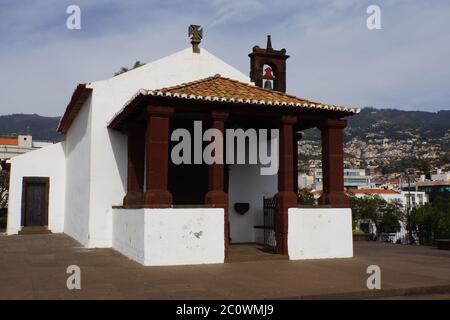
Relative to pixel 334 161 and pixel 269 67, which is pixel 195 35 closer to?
pixel 269 67

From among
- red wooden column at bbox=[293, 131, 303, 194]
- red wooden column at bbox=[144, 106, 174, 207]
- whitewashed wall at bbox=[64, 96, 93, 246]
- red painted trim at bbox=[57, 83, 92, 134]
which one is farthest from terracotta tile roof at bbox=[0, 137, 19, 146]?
red wooden column at bbox=[144, 106, 174, 207]

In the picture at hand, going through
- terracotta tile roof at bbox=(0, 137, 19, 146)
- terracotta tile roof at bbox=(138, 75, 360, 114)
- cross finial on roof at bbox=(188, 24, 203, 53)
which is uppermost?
terracotta tile roof at bbox=(0, 137, 19, 146)

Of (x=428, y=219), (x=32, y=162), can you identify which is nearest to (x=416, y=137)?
(x=428, y=219)

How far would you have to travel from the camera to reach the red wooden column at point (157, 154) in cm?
948

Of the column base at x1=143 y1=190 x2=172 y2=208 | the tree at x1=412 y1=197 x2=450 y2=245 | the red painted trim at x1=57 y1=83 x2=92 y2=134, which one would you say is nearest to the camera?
the column base at x1=143 y1=190 x2=172 y2=208

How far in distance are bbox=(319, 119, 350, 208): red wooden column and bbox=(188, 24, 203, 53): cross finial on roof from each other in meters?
Result: 4.88

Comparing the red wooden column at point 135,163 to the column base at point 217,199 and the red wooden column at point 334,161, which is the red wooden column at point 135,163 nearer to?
the column base at point 217,199

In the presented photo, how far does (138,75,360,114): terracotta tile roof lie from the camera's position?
977 centimetres

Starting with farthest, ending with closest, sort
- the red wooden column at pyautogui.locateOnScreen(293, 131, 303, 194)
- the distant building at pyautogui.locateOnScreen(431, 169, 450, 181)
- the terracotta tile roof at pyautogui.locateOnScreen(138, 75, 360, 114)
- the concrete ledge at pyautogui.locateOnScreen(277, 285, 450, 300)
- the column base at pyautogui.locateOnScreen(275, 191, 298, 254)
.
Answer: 1. the distant building at pyautogui.locateOnScreen(431, 169, 450, 181)
2. the red wooden column at pyautogui.locateOnScreen(293, 131, 303, 194)
3. the column base at pyautogui.locateOnScreen(275, 191, 298, 254)
4. the terracotta tile roof at pyautogui.locateOnScreen(138, 75, 360, 114)
5. the concrete ledge at pyautogui.locateOnScreen(277, 285, 450, 300)

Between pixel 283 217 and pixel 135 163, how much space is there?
441cm

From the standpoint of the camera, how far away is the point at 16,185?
59.5 ft

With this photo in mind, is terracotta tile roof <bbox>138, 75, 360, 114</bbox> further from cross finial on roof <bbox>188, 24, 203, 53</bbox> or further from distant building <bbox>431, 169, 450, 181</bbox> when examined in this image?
distant building <bbox>431, 169, 450, 181</bbox>
